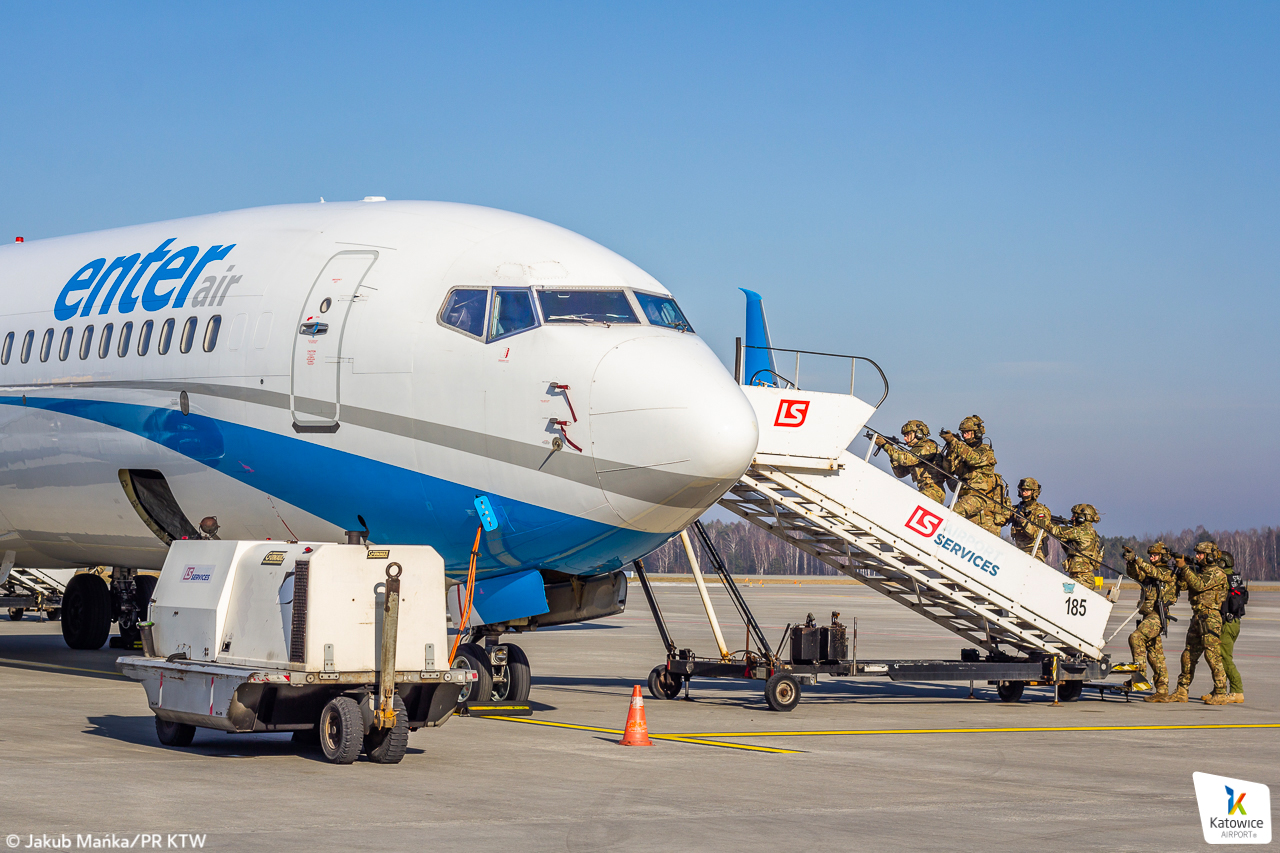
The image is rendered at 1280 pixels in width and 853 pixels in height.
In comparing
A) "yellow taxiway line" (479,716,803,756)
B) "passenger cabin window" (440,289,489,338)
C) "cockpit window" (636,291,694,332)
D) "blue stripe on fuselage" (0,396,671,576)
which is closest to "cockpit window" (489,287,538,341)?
"passenger cabin window" (440,289,489,338)

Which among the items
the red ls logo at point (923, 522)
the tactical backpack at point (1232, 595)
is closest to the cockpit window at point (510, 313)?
the red ls logo at point (923, 522)

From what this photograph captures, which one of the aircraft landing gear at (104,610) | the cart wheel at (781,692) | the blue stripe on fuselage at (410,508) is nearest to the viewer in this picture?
the blue stripe on fuselage at (410,508)

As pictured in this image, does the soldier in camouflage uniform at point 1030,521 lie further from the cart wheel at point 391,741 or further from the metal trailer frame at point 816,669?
the cart wheel at point 391,741

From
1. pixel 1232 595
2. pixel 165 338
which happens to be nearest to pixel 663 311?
pixel 165 338

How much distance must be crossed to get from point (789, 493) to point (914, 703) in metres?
3.93

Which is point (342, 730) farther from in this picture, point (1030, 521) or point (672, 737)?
point (1030, 521)

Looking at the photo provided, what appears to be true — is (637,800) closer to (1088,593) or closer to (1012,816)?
(1012,816)

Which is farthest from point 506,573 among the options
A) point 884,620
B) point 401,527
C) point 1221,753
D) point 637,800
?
point 884,620

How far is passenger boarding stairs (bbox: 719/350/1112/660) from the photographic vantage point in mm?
19062

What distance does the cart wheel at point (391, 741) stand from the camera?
41.0ft

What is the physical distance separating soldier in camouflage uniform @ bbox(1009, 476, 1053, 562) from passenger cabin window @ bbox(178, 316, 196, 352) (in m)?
11.9

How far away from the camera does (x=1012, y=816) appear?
1077 centimetres

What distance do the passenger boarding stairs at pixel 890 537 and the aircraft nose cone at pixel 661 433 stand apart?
4.11m

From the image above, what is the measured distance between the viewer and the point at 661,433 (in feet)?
45.9
